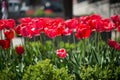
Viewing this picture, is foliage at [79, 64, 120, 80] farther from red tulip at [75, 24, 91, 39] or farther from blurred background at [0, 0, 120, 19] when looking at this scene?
blurred background at [0, 0, 120, 19]

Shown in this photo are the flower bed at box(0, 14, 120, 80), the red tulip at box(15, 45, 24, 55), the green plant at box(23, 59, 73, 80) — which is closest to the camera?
the green plant at box(23, 59, 73, 80)

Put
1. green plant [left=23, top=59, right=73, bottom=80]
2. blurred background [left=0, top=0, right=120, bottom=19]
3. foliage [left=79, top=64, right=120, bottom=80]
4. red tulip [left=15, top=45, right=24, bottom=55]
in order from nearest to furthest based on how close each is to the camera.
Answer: green plant [left=23, top=59, right=73, bottom=80]
foliage [left=79, top=64, right=120, bottom=80]
red tulip [left=15, top=45, right=24, bottom=55]
blurred background [left=0, top=0, right=120, bottom=19]

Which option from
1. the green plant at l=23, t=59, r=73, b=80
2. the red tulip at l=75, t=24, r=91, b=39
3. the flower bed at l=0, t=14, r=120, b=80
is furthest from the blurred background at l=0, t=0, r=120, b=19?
the green plant at l=23, t=59, r=73, b=80

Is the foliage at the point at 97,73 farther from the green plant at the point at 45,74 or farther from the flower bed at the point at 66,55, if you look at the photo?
the green plant at the point at 45,74

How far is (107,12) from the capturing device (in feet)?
59.9

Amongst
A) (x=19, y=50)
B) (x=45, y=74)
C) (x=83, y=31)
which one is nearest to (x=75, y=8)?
(x=19, y=50)

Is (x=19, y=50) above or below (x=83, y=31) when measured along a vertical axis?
below

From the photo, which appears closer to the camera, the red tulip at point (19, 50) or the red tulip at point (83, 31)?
the red tulip at point (83, 31)

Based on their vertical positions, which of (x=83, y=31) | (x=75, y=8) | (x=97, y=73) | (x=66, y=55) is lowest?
(x=75, y=8)

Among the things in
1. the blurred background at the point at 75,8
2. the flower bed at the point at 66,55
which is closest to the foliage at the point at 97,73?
the flower bed at the point at 66,55

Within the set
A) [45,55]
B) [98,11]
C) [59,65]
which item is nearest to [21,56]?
[45,55]

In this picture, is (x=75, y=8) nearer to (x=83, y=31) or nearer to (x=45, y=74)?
(x=83, y=31)

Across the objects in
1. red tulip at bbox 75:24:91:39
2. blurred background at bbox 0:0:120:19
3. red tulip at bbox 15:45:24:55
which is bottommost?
blurred background at bbox 0:0:120:19

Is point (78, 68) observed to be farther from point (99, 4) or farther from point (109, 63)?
point (99, 4)
